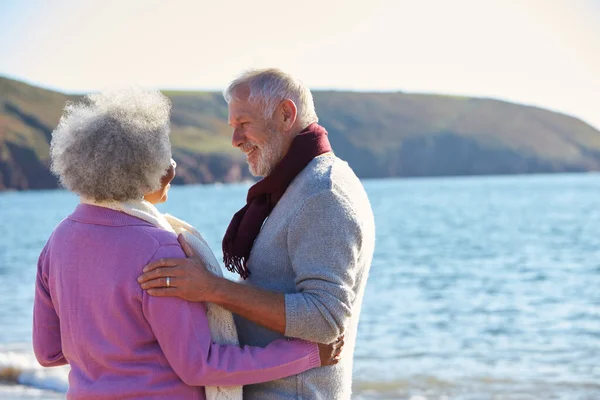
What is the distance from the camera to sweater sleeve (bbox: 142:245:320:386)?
213 cm

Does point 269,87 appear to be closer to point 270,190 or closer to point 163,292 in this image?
point 270,190

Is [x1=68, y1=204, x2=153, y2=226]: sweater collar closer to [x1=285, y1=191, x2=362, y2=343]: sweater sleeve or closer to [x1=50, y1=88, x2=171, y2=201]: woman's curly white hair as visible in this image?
[x1=50, y1=88, x2=171, y2=201]: woman's curly white hair

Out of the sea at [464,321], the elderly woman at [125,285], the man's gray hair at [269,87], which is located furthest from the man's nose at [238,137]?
the sea at [464,321]

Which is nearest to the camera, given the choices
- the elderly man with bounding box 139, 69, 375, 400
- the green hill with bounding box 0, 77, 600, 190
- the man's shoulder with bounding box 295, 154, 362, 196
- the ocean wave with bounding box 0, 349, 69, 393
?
the elderly man with bounding box 139, 69, 375, 400

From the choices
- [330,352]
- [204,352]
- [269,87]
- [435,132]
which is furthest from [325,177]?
[435,132]

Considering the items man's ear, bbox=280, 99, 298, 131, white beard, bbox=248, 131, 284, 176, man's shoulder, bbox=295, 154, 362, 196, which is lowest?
man's shoulder, bbox=295, 154, 362, 196

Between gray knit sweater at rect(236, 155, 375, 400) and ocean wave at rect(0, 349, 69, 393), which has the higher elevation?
gray knit sweater at rect(236, 155, 375, 400)

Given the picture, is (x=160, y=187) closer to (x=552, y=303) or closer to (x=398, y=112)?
(x=552, y=303)

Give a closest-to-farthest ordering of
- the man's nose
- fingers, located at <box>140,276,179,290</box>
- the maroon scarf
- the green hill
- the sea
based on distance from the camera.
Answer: fingers, located at <box>140,276,179,290</box> → the maroon scarf → the man's nose → the sea → the green hill

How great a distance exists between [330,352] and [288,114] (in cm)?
74

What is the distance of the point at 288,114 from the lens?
2531mm

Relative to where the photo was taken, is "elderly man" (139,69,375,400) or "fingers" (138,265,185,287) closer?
"fingers" (138,265,185,287)

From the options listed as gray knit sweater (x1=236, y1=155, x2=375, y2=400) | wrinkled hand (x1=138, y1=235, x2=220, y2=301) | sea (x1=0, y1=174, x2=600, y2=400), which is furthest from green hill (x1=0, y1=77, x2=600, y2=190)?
wrinkled hand (x1=138, y1=235, x2=220, y2=301)

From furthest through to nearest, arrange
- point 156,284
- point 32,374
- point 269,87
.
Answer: point 32,374, point 269,87, point 156,284
